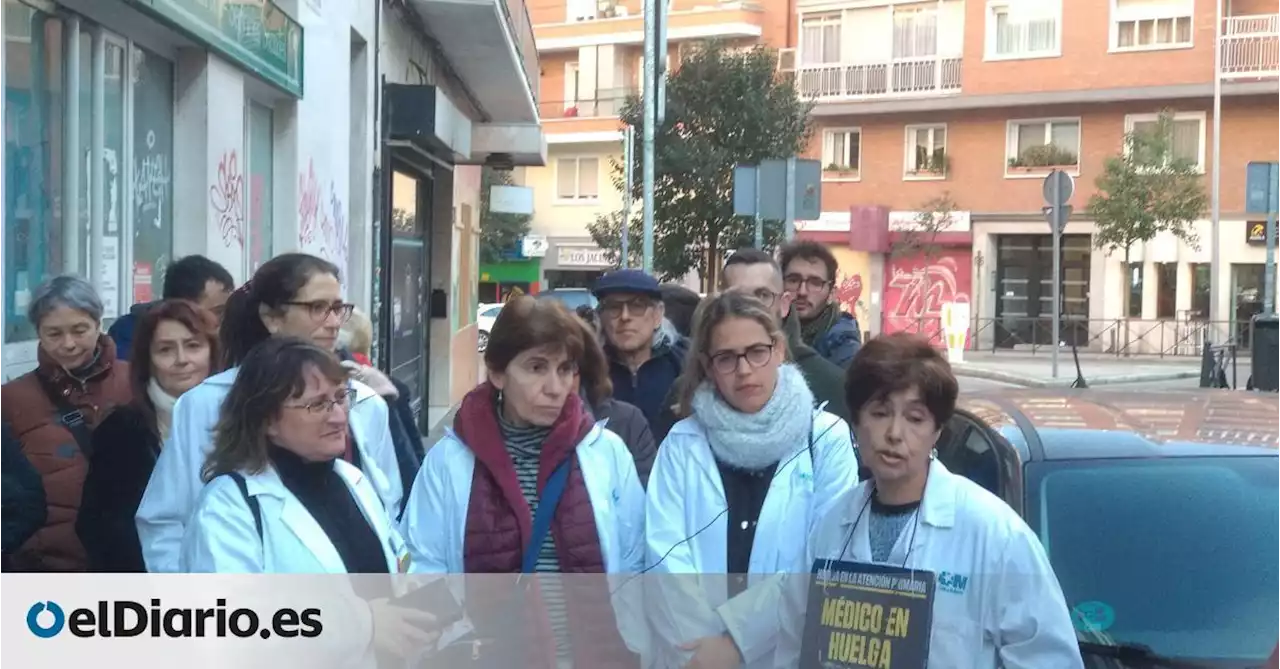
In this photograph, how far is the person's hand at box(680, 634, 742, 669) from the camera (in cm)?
323

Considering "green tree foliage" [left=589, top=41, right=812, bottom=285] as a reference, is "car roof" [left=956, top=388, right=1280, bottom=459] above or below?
below

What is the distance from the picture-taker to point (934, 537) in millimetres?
2912

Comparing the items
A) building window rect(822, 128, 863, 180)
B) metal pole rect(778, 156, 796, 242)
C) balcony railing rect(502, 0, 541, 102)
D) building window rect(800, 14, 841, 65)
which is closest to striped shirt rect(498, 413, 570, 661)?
metal pole rect(778, 156, 796, 242)

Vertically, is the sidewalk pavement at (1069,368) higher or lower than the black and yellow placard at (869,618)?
lower

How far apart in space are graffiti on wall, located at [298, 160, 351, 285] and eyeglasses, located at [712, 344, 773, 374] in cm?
727

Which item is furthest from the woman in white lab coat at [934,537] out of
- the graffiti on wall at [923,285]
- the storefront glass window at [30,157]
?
the graffiti on wall at [923,285]

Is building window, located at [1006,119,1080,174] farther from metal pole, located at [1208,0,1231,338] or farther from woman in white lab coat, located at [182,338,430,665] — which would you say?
woman in white lab coat, located at [182,338,430,665]

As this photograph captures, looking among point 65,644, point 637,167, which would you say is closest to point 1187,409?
point 65,644

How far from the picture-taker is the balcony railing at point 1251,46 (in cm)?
3600

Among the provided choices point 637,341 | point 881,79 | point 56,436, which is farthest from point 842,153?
point 56,436

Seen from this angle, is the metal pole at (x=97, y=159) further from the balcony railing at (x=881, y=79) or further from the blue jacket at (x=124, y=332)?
the balcony railing at (x=881, y=79)

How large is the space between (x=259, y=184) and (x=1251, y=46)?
32873 millimetres

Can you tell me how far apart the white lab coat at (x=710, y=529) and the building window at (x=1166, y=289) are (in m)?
37.0

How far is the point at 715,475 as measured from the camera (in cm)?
348
